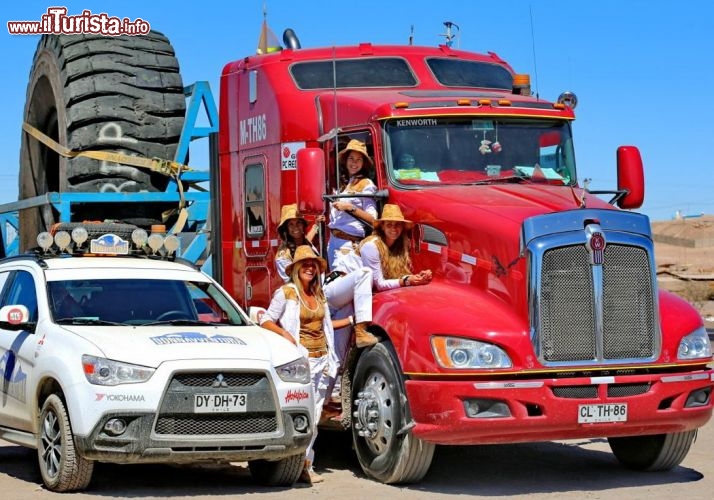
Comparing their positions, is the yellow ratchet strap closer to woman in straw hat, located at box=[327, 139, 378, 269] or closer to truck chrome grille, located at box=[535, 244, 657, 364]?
woman in straw hat, located at box=[327, 139, 378, 269]

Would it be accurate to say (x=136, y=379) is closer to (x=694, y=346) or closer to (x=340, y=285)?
(x=340, y=285)

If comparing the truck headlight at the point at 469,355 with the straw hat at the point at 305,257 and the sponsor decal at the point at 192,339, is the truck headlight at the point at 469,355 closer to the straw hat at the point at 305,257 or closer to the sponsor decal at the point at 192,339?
the sponsor decal at the point at 192,339

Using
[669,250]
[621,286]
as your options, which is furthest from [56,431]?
[669,250]

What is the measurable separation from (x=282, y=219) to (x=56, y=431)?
2.99m

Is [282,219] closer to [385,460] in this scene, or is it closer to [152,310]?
[152,310]

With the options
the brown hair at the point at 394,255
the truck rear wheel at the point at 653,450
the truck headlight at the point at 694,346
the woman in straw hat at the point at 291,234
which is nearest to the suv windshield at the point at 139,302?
the woman in straw hat at the point at 291,234

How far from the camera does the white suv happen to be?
28.6 ft

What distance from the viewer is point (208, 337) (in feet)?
30.7

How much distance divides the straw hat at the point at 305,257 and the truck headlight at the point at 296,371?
100 cm

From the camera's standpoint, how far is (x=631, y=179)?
11.1 m

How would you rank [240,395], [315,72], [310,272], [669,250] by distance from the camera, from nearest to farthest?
[240,395] < [310,272] < [315,72] < [669,250]

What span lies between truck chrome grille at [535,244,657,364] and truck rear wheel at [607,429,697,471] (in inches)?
34.5

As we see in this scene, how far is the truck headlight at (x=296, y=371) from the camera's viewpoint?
9.30 m

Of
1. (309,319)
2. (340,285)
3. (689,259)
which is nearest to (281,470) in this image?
(309,319)
